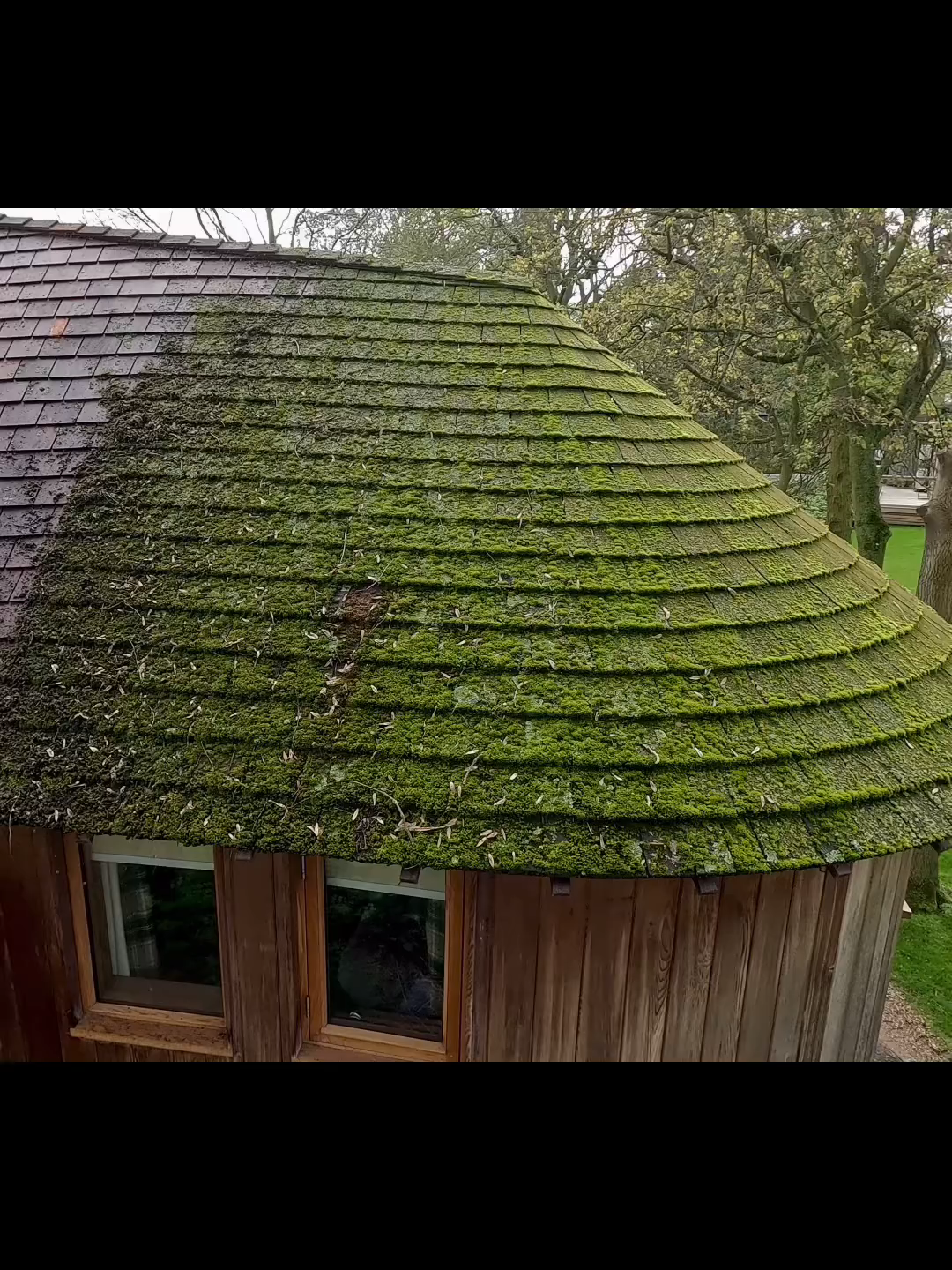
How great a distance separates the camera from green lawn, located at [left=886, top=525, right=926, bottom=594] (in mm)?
16475

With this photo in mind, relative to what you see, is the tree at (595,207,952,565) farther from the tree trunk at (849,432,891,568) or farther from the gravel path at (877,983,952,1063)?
the gravel path at (877,983,952,1063)

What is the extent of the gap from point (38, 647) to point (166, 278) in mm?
2804

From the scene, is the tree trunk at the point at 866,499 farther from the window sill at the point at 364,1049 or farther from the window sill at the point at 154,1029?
the window sill at the point at 154,1029

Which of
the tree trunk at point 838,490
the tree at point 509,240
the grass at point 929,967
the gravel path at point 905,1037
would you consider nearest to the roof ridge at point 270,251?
the tree at point 509,240

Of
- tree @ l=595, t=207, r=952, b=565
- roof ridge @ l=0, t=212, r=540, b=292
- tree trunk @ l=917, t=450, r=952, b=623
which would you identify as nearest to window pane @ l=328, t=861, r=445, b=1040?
roof ridge @ l=0, t=212, r=540, b=292

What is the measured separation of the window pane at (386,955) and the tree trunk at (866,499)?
6.63 meters

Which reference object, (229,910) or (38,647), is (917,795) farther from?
(38,647)

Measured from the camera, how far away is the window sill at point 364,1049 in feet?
11.4

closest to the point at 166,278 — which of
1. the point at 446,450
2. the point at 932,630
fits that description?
the point at 446,450

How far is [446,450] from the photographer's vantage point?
3.82 metres

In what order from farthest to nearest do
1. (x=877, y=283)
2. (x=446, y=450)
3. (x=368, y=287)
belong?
(x=877, y=283) → (x=368, y=287) → (x=446, y=450)

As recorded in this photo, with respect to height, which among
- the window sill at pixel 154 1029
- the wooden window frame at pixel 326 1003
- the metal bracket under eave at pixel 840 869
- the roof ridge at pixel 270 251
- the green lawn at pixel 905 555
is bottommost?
the green lawn at pixel 905 555

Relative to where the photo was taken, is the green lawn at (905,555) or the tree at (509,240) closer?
the tree at (509,240)

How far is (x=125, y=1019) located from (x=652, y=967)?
8.53ft
